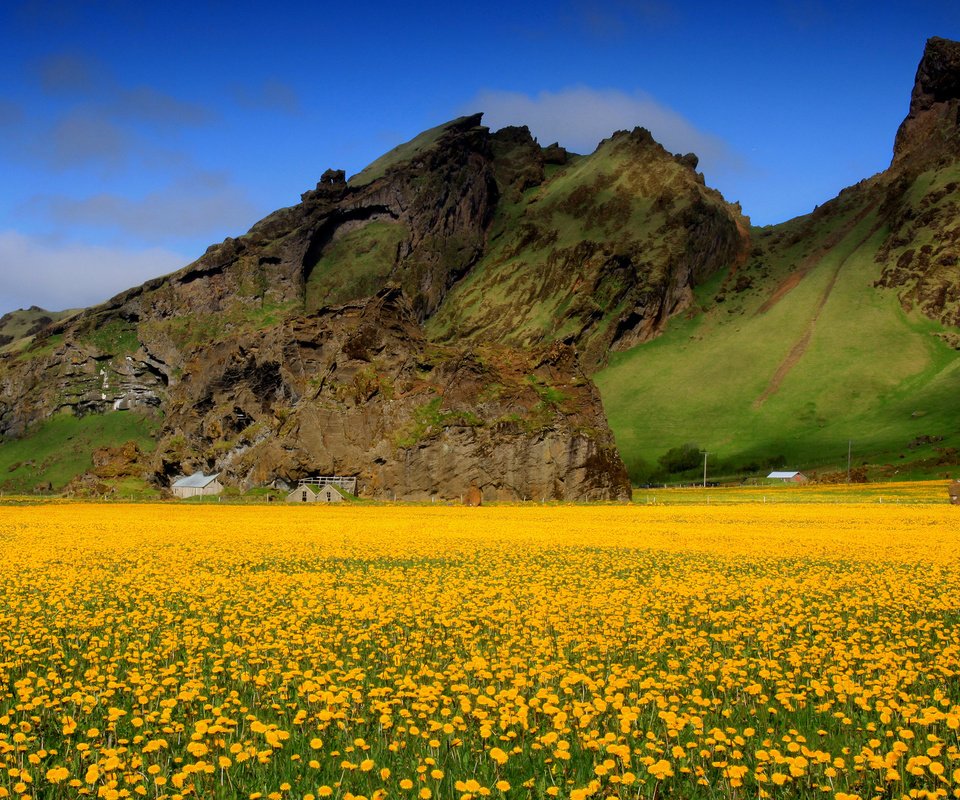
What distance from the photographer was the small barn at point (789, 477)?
139 m

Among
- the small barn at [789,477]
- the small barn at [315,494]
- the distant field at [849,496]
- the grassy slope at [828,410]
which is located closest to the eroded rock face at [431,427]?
the small barn at [315,494]

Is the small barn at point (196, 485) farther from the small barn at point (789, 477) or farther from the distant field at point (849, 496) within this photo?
the small barn at point (789, 477)

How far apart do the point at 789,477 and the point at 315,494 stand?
88911 mm

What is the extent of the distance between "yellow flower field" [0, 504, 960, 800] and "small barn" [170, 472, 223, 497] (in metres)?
82.7

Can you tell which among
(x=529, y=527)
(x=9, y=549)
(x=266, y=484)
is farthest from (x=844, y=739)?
(x=266, y=484)

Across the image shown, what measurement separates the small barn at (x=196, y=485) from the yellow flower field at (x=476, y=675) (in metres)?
82.7

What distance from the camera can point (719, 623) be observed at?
17156mm

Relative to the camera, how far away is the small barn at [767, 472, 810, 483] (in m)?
139

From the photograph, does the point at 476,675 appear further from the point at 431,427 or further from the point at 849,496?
the point at 849,496

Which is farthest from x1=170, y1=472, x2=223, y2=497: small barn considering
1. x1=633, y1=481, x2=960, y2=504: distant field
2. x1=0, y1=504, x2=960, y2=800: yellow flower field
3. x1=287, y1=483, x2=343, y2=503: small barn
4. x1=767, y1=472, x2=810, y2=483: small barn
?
x1=767, y1=472, x2=810, y2=483: small barn

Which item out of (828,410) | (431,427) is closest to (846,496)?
(431,427)

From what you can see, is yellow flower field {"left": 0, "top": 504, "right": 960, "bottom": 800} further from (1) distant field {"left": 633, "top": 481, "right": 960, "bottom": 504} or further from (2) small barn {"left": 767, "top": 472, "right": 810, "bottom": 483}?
(2) small barn {"left": 767, "top": 472, "right": 810, "bottom": 483}

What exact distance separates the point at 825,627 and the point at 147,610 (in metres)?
14.7

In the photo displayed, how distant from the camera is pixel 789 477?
143 m
